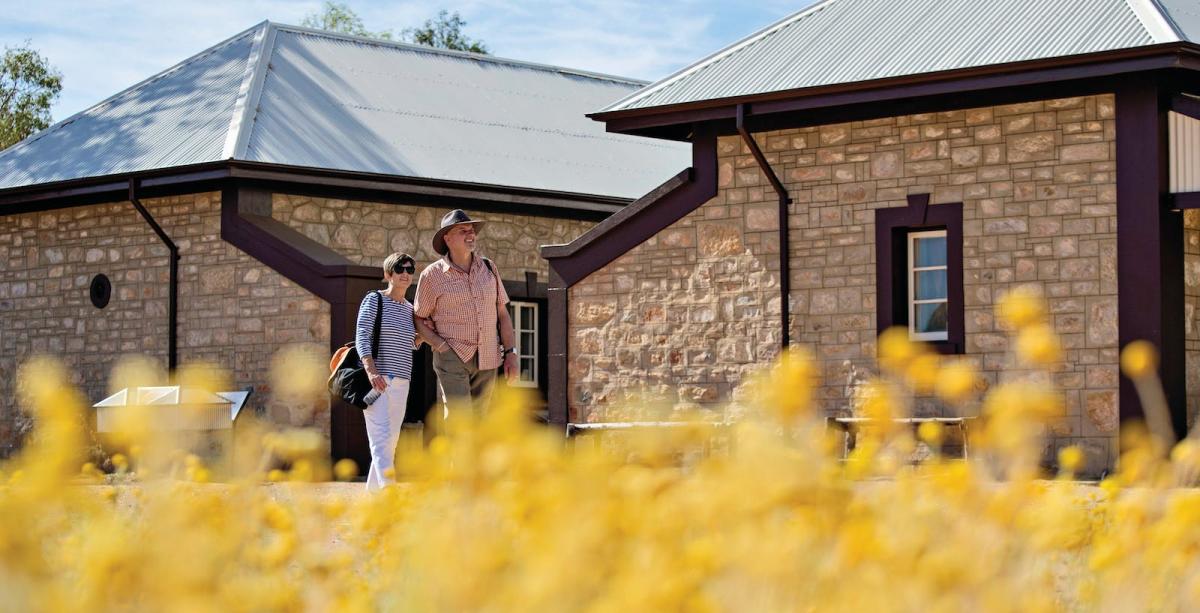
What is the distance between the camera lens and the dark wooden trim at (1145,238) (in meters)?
13.0

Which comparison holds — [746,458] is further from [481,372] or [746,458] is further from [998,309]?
[998,309]

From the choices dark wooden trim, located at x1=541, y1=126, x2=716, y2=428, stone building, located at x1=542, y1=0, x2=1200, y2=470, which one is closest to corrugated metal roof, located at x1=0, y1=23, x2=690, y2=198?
dark wooden trim, located at x1=541, y1=126, x2=716, y2=428

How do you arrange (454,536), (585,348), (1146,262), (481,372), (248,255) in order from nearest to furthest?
(454,536), (481,372), (1146,262), (585,348), (248,255)

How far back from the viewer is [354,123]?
19469 millimetres

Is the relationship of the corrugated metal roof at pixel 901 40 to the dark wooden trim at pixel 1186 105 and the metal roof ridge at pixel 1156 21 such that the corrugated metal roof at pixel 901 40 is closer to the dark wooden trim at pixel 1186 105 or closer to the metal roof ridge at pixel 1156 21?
the metal roof ridge at pixel 1156 21

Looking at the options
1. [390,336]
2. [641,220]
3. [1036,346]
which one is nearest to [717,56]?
[641,220]

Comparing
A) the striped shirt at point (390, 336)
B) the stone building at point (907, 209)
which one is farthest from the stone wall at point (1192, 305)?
the striped shirt at point (390, 336)

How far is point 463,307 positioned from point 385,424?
893 mm

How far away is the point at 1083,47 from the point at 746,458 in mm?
10495

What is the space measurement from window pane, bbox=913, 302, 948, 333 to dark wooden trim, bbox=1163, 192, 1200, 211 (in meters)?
2.03

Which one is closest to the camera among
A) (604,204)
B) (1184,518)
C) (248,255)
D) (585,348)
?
(1184,518)

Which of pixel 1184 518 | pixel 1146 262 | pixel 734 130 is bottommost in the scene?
pixel 1184 518

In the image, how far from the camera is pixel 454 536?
3.28 m

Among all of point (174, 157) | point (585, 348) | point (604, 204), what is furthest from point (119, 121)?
point (585, 348)
